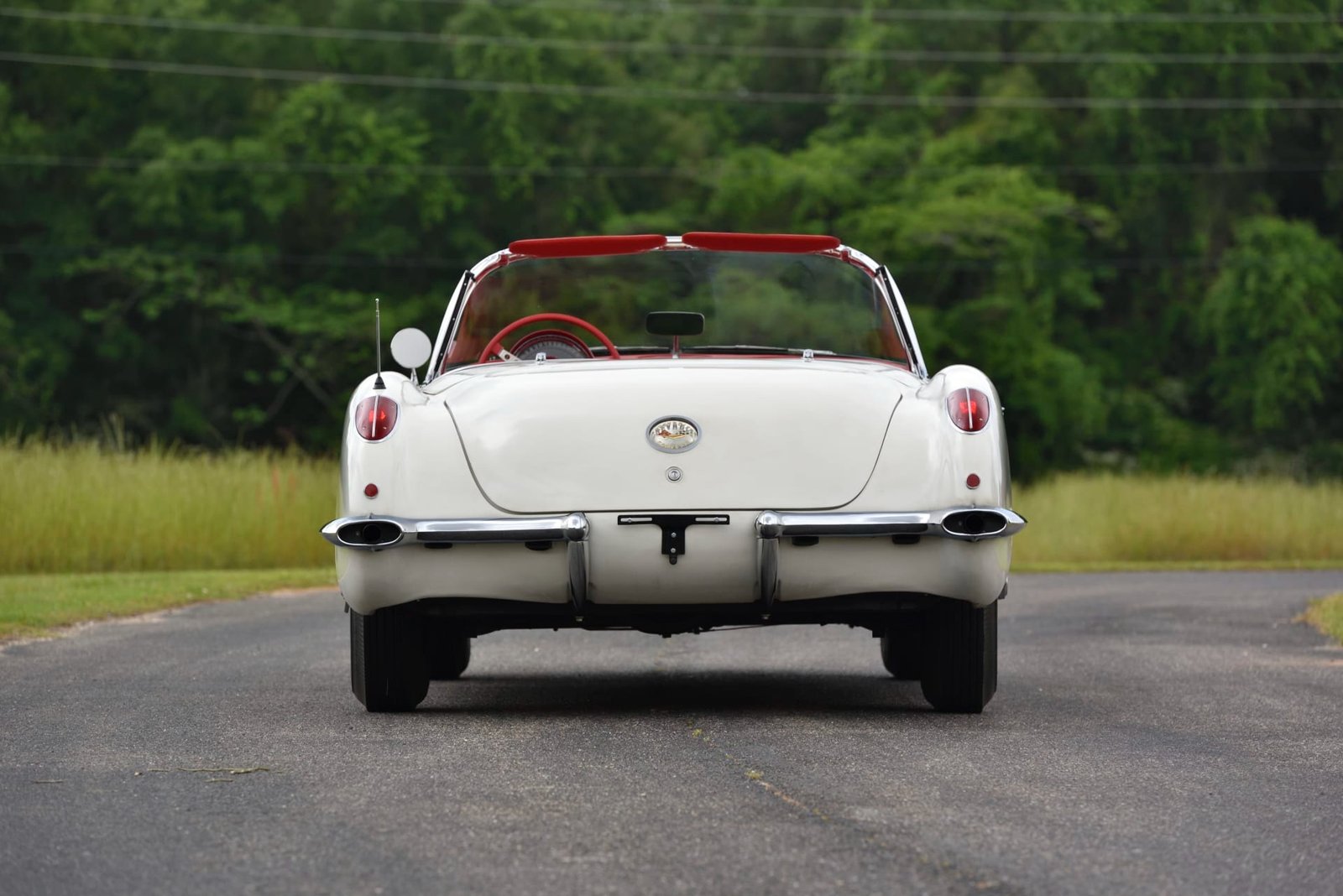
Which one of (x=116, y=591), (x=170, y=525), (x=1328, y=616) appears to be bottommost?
(x=170, y=525)

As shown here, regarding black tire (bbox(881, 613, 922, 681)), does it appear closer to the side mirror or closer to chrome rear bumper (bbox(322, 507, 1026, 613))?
chrome rear bumper (bbox(322, 507, 1026, 613))

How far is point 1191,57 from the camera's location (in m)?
51.6

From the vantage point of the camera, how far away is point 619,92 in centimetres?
5109

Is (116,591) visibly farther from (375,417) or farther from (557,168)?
(557,168)

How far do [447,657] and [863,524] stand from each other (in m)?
2.82

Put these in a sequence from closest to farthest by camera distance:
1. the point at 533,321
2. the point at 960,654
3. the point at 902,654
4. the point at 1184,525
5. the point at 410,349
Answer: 1. the point at 960,654
2. the point at 410,349
3. the point at 533,321
4. the point at 902,654
5. the point at 1184,525

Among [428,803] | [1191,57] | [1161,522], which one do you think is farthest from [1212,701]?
[1191,57]

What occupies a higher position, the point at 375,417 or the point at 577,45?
the point at 577,45

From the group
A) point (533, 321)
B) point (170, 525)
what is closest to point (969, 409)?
point (533, 321)

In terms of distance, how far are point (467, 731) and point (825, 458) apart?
1443mm

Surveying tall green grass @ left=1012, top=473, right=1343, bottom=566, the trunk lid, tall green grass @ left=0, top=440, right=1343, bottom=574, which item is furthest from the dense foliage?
the trunk lid

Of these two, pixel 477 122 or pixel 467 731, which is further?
pixel 477 122

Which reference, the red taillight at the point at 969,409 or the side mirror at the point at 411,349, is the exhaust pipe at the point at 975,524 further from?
the side mirror at the point at 411,349

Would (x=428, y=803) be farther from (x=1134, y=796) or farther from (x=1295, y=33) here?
(x=1295, y=33)
